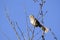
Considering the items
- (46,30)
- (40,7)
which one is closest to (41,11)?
(40,7)

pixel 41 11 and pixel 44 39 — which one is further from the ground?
pixel 41 11

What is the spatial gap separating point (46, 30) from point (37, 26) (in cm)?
49

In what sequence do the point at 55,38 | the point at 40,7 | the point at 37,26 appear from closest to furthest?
the point at 55,38 < the point at 40,7 < the point at 37,26

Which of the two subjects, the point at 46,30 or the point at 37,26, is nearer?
the point at 46,30

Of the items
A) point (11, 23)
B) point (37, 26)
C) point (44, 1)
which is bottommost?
point (37, 26)

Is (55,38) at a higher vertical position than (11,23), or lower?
lower

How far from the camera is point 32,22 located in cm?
496

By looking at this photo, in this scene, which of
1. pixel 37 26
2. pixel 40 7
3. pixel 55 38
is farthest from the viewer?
pixel 37 26

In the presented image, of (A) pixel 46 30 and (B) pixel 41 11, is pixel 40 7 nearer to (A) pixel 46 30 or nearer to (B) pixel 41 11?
(B) pixel 41 11

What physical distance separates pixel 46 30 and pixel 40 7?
1.50 feet

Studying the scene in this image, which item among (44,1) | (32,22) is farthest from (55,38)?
(32,22)

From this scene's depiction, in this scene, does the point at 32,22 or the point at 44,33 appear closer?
the point at 44,33

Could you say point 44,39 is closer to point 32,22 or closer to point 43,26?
point 43,26

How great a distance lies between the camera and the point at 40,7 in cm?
427
